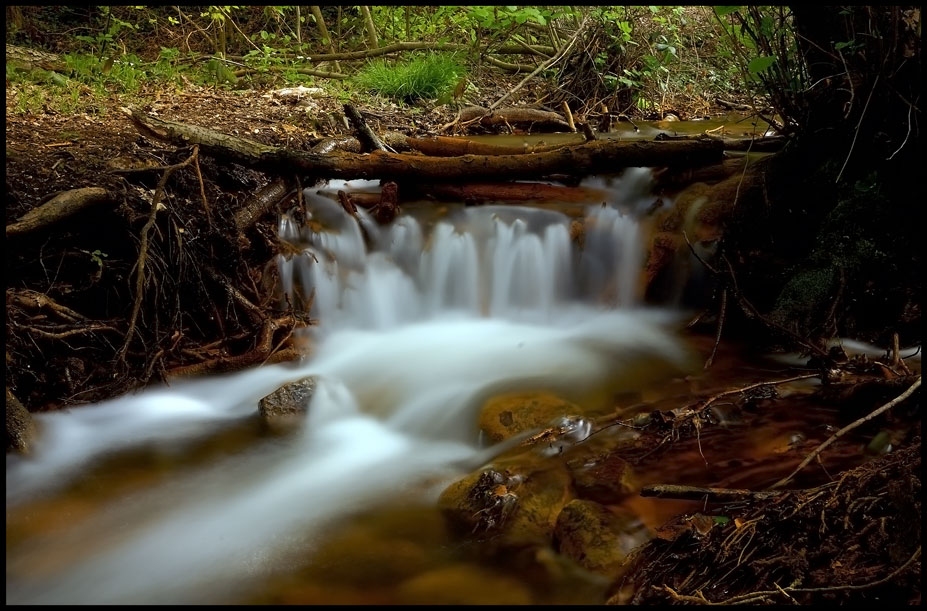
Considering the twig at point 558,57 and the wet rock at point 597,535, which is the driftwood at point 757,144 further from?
the twig at point 558,57

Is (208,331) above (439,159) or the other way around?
the other way around

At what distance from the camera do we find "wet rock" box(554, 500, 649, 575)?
2.55m

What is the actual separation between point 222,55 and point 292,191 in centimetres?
589

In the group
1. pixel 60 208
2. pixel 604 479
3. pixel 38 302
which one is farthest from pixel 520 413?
pixel 60 208

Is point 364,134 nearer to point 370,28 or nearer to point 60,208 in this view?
point 60,208

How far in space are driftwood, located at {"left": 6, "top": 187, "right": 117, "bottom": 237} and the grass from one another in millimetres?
5094

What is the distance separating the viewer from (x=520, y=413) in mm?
3691

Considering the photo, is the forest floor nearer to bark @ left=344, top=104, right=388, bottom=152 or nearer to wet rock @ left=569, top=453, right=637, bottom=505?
wet rock @ left=569, top=453, right=637, bottom=505

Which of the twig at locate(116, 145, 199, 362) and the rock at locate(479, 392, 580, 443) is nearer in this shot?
the rock at locate(479, 392, 580, 443)

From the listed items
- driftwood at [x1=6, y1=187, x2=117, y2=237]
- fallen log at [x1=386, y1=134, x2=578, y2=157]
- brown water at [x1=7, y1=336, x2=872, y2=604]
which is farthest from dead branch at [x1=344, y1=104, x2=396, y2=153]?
brown water at [x1=7, y1=336, x2=872, y2=604]

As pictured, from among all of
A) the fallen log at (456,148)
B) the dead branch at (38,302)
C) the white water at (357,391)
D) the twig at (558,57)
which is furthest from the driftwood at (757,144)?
the dead branch at (38,302)

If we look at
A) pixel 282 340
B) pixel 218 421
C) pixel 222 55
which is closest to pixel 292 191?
pixel 282 340

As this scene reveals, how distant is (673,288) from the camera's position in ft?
16.2

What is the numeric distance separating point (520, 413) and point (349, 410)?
1.10 metres
